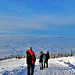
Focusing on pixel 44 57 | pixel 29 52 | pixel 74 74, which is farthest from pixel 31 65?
pixel 74 74

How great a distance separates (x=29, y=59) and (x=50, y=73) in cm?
272

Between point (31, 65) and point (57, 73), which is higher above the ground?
point (31, 65)

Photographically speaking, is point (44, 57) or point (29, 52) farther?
point (44, 57)

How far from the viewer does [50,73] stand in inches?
345

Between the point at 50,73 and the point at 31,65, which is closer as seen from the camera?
the point at 31,65

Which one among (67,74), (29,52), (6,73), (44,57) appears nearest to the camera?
(29,52)

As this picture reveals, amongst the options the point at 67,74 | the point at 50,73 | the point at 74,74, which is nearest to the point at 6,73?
the point at 50,73

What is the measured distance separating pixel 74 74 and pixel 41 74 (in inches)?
111

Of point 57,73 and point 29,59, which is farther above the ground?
point 29,59

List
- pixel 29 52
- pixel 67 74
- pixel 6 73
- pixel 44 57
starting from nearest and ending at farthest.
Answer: pixel 29 52 → pixel 6 73 → pixel 67 74 → pixel 44 57

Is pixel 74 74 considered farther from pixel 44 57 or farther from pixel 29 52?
pixel 29 52

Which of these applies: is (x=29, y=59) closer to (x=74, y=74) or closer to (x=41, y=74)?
(x=41, y=74)

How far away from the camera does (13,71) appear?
8.86 m

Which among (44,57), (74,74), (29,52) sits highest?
(29,52)
